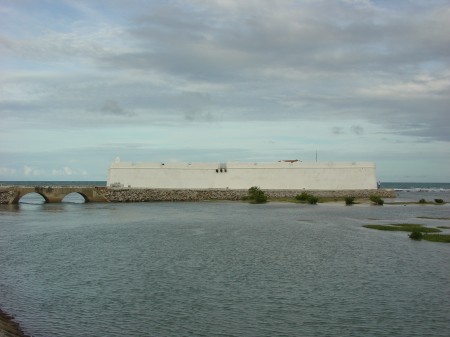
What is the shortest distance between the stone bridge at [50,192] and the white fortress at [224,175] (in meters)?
12.0

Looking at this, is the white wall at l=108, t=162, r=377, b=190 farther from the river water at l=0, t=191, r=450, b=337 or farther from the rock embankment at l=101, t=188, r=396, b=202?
the river water at l=0, t=191, r=450, b=337

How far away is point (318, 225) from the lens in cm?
5003

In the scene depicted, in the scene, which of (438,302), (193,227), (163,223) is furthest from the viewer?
(163,223)

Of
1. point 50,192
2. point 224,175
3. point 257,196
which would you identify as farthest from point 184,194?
point 50,192

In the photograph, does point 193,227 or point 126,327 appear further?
point 193,227

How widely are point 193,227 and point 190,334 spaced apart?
103 ft

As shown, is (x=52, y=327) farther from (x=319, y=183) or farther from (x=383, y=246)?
(x=319, y=183)

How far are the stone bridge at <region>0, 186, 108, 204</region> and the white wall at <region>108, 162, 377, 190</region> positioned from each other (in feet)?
40.5

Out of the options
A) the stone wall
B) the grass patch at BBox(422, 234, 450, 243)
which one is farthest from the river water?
the stone wall

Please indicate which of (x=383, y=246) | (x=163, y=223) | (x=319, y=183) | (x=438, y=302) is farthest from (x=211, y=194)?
(x=438, y=302)

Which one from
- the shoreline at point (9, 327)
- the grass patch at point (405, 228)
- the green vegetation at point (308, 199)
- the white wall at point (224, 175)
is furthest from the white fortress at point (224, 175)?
the shoreline at point (9, 327)

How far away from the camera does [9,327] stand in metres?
17.0

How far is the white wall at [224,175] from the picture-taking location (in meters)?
109

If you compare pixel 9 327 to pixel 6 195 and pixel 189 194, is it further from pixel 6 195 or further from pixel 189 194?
pixel 189 194
